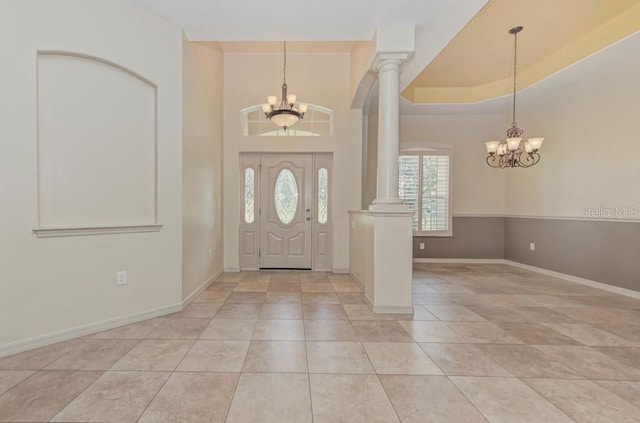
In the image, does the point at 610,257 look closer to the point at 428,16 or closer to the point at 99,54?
the point at 428,16

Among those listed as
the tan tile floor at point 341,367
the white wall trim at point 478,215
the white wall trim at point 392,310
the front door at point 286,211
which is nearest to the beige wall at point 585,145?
the white wall trim at point 478,215

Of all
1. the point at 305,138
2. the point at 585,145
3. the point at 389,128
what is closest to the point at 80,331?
the point at 389,128

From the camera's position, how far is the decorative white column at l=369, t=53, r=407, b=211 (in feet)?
10.7

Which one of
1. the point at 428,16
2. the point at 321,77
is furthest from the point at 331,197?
the point at 428,16

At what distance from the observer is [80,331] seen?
8.61ft

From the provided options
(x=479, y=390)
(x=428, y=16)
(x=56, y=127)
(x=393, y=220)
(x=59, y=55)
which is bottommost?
(x=479, y=390)

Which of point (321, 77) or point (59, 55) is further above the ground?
point (321, 77)

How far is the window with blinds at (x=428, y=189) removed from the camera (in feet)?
20.4

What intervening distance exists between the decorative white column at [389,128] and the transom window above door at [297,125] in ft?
7.08

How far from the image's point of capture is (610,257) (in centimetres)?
428

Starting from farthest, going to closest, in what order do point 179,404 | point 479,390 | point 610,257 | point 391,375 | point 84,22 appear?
point 610,257
point 84,22
point 391,375
point 479,390
point 179,404

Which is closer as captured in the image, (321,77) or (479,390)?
(479,390)

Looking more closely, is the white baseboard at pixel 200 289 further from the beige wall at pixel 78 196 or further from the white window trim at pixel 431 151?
the white window trim at pixel 431 151

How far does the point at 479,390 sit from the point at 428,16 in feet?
10.7
